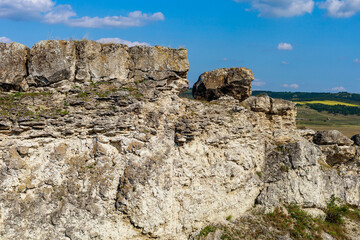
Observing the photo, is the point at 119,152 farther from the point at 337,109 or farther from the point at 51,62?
the point at 337,109

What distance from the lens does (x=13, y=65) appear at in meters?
14.1

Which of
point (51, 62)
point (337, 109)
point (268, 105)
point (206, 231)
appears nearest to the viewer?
point (51, 62)

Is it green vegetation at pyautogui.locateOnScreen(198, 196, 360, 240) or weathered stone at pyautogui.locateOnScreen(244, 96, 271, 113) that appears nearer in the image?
green vegetation at pyautogui.locateOnScreen(198, 196, 360, 240)

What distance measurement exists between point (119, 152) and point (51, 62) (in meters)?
5.55

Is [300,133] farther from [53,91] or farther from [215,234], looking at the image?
[53,91]

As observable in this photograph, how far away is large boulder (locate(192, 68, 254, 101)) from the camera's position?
748 inches

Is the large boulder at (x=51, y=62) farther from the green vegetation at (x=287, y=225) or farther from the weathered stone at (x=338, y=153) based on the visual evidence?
the weathered stone at (x=338, y=153)

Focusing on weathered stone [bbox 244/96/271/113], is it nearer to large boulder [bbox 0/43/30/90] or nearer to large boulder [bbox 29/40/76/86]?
large boulder [bbox 29/40/76/86]

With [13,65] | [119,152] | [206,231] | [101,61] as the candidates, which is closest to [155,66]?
[101,61]

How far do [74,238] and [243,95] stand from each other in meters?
13.2

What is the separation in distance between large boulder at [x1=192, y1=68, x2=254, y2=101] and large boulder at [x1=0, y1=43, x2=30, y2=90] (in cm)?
1082

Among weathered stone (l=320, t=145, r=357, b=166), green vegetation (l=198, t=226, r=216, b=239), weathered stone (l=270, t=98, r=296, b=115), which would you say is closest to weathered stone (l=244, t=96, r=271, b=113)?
weathered stone (l=270, t=98, r=296, b=115)

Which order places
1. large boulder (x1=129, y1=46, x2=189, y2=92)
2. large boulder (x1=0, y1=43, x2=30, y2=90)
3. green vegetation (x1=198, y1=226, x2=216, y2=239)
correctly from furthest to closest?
large boulder (x1=129, y1=46, x2=189, y2=92), green vegetation (x1=198, y1=226, x2=216, y2=239), large boulder (x1=0, y1=43, x2=30, y2=90)

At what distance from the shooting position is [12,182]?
1227 cm
